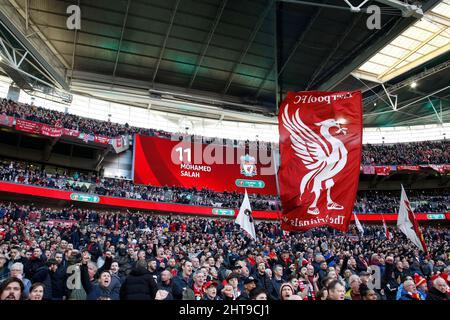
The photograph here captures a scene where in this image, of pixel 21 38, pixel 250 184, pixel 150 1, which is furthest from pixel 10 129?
pixel 250 184

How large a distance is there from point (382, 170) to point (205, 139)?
753 inches

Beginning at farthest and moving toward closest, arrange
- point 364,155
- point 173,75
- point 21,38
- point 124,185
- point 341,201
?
1. point 364,155
2. point 173,75
3. point 124,185
4. point 21,38
5. point 341,201

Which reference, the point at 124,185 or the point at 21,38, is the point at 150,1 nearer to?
the point at 21,38

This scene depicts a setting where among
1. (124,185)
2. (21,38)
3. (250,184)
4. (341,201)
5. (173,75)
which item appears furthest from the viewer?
(250,184)

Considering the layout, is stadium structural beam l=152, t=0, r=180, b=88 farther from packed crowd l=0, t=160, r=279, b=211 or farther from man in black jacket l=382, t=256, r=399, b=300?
man in black jacket l=382, t=256, r=399, b=300

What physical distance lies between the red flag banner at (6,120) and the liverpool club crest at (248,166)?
67.9 ft

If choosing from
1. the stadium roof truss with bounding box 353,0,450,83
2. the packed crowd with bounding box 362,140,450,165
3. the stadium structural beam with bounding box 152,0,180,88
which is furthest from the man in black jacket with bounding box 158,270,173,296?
the packed crowd with bounding box 362,140,450,165

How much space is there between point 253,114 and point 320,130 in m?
34.4

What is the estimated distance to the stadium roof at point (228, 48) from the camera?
2548 cm

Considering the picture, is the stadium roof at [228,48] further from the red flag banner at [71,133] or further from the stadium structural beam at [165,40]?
the red flag banner at [71,133]

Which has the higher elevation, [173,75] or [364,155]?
[173,75]
